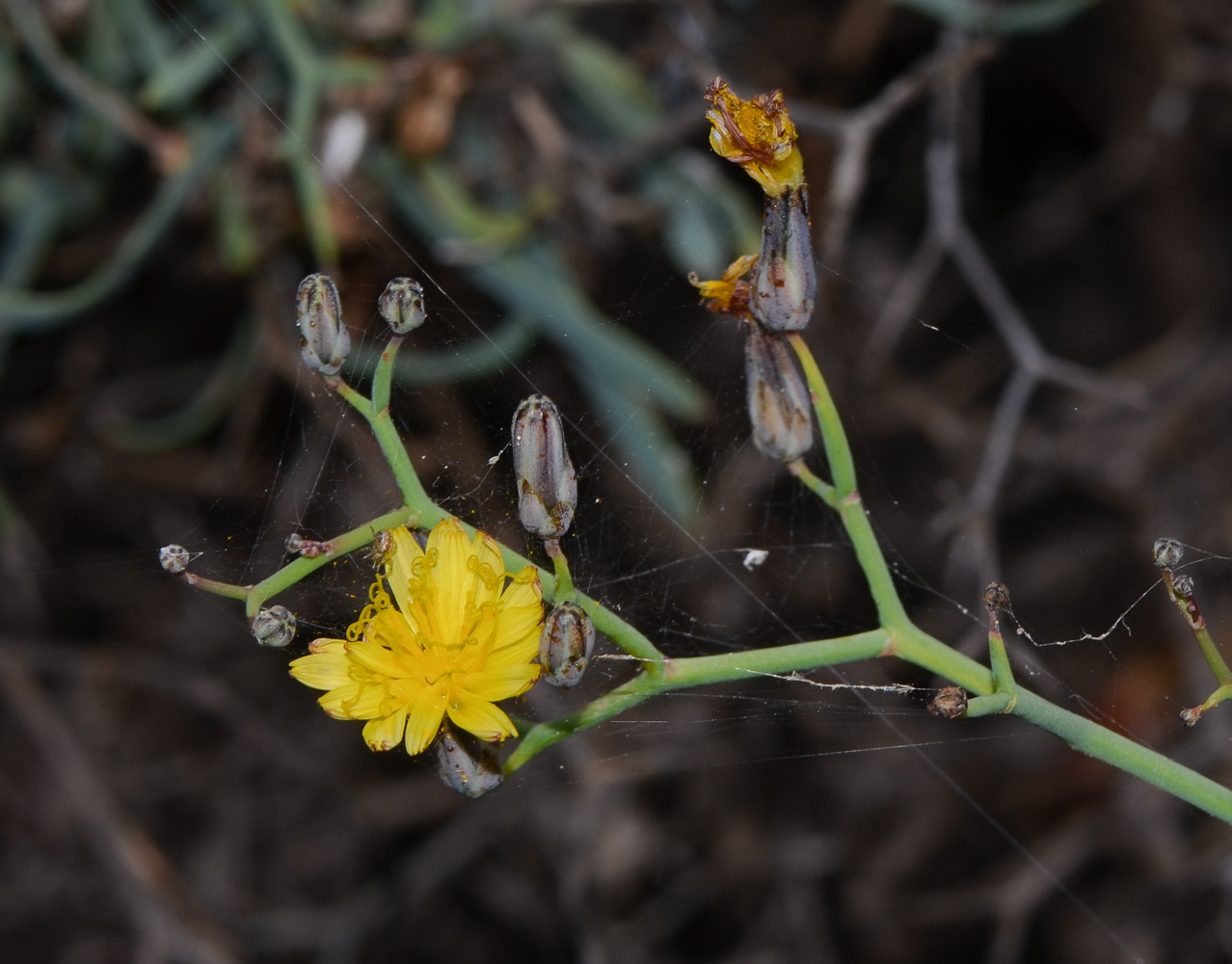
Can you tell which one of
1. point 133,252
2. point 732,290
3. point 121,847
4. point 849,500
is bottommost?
point 121,847

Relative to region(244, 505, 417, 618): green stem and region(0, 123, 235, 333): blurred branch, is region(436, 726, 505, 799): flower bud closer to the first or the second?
region(244, 505, 417, 618): green stem

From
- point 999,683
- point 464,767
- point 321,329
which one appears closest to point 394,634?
point 464,767

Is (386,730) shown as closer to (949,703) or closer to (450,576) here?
(450,576)

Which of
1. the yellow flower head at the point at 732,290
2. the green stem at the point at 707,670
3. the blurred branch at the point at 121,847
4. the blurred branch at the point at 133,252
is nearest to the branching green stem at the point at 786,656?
the green stem at the point at 707,670

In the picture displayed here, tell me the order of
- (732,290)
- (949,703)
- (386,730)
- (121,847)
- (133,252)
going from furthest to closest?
(121,847), (133,252), (732,290), (386,730), (949,703)

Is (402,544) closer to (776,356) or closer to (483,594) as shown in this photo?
(483,594)

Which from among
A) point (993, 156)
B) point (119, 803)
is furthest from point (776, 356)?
point (119, 803)
